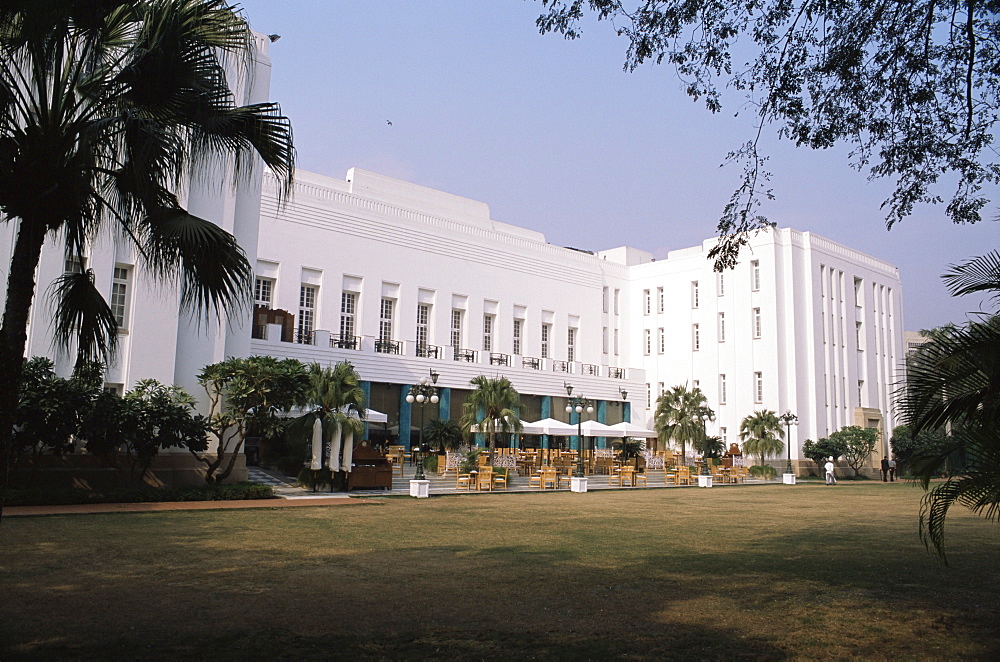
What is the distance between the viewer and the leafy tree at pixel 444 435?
112 ft

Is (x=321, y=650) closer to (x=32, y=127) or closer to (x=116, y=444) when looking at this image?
(x=32, y=127)

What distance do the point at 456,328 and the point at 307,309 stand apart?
872 cm

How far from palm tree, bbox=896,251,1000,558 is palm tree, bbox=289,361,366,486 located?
53.8ft

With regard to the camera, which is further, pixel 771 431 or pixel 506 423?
pixel 771 431

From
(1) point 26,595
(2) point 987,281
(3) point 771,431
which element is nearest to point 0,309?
(1) point 26,595

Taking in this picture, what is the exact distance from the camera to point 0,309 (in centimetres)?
1891

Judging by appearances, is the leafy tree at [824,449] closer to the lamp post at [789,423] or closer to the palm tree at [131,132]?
the lamp post at [789,423]

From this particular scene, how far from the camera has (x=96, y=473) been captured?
18.2 metres

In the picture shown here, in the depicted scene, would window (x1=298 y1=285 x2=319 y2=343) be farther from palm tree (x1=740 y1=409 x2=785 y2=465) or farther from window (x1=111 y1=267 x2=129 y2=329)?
palm tree (x1=740 y1=409 x2=785 y2=465)

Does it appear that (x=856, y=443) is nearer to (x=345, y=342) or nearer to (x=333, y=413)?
(x=345, y=342)

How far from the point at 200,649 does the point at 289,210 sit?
105ft

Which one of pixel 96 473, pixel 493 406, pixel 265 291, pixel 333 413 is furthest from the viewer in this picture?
pixel 265 291

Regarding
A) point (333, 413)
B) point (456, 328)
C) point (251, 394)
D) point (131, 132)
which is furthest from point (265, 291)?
point (131, 132)

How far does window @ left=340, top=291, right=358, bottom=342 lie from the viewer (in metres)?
37.9
